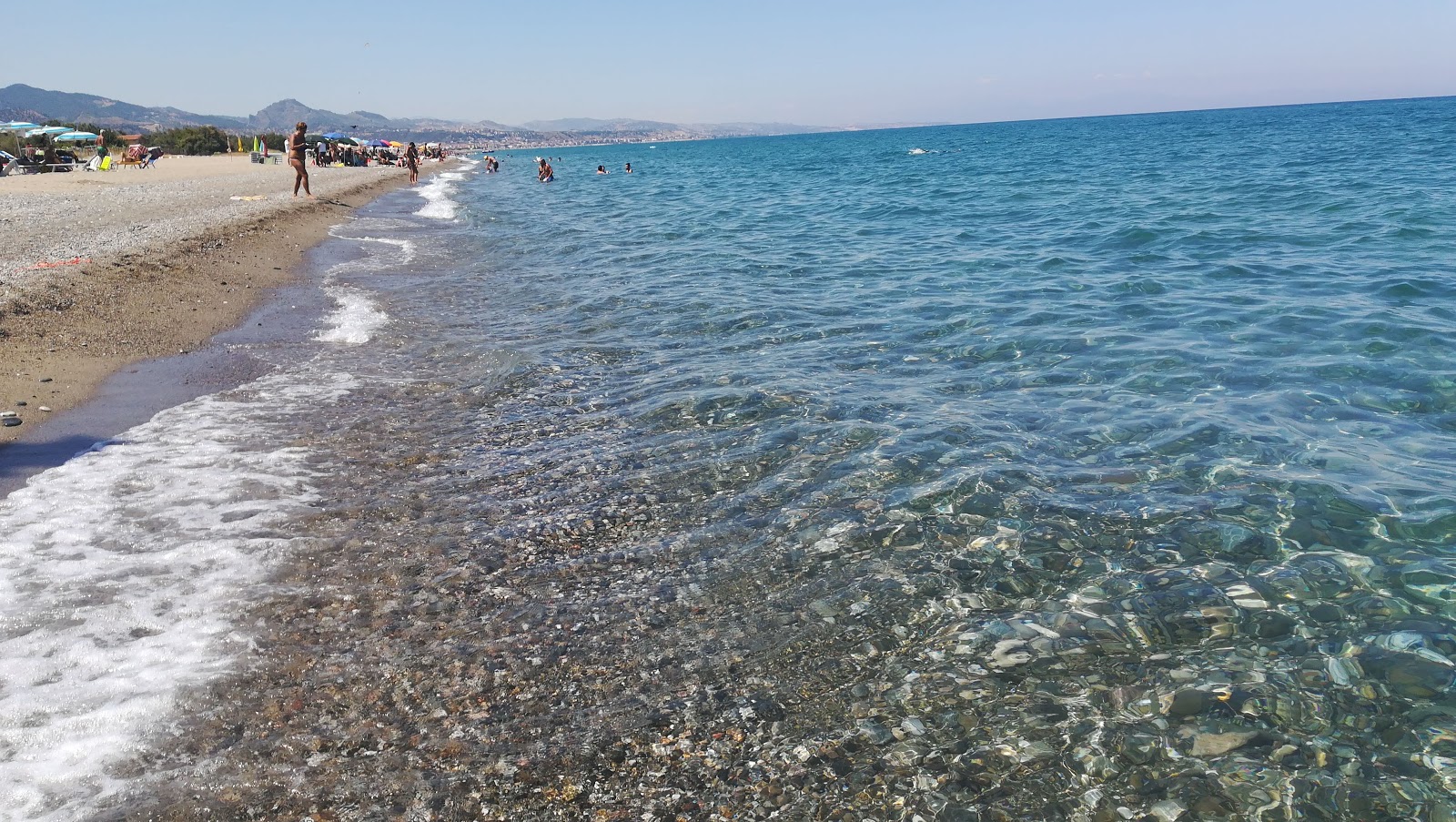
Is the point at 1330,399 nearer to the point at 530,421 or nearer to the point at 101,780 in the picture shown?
the point at 530,421

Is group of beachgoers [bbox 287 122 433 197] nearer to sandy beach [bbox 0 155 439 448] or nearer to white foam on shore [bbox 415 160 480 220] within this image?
sandy beach [bbox 0 155 439 448]

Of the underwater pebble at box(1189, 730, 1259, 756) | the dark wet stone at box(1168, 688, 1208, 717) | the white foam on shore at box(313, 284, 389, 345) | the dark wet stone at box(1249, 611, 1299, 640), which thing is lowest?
the underwater pebble at box(1189, 730, 1259, 756)

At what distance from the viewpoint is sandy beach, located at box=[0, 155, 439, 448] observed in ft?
27.5

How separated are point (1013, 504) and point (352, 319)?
976cm

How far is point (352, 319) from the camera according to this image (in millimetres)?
11586

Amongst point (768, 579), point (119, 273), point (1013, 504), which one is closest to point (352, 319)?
point (119, 273)

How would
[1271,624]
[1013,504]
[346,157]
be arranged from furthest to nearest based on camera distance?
[346,157]
[1013,504]
[1271,624]

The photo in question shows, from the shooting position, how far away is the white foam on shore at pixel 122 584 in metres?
3.28

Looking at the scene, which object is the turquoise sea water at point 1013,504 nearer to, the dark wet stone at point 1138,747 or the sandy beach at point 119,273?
the dark wet stone at point 1138,747

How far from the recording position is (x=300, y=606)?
432 centimetres

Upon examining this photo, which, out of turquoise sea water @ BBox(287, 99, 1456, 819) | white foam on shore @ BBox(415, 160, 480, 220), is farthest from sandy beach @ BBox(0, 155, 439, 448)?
white foam on shore @ BBox(415, 160, 480, 220)

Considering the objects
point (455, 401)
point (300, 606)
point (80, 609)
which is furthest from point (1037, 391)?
point (80, 609)

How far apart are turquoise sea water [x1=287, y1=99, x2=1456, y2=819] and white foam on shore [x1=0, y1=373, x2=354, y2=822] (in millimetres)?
1190

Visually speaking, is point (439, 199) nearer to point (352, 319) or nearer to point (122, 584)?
point (352, 319)
